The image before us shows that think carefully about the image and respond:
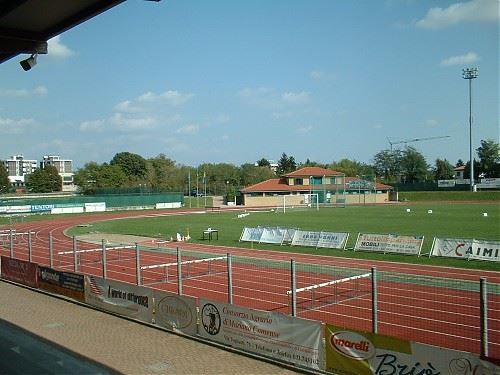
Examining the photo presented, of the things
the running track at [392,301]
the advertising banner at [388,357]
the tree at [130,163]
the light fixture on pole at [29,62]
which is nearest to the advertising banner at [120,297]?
the running track at [392,301]

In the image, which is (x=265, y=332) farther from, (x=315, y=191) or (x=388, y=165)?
(x=388, y=165)

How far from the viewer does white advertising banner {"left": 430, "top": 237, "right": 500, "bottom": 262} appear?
2119 cm

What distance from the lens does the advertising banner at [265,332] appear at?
30.7ft

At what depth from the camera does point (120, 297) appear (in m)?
14.3

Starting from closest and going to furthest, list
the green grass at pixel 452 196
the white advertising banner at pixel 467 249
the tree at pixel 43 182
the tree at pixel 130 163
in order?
the white advertising banner at pixel 467 249 → the green grass at pixel 452 196 → the tree at pixel 43 182 → the tree at pixel 130 163

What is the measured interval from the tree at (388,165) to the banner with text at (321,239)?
398 feet

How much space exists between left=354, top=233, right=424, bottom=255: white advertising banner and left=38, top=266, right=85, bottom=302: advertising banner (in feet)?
48.6

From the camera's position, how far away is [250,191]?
91.4 meters

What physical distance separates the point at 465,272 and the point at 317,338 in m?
12.3

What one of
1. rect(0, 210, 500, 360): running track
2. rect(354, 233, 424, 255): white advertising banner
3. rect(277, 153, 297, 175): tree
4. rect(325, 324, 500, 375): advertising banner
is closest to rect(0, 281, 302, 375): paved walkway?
rect(325, 324, 500, 375): advertising banner

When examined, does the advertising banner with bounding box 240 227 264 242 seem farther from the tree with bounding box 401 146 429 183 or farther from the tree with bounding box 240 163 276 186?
the tree with bounding box 401 146 429 183

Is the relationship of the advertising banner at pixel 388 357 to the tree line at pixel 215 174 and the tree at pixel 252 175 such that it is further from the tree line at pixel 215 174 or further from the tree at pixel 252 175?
the tree at pixel 252 175

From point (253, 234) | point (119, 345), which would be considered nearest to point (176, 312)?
point (119, 345)

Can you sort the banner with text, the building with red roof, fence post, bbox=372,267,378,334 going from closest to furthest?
1. fence post, bbox=372,267,378,334
2. the banner with text
3. the building with red roof
